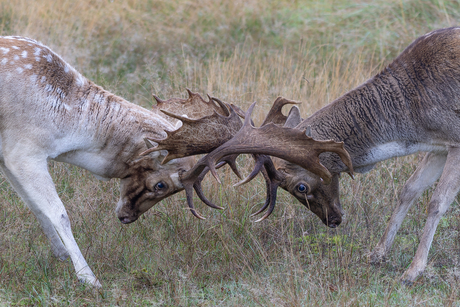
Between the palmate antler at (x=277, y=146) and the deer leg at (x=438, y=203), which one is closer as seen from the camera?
the palmate antler at (x=277, y=146)

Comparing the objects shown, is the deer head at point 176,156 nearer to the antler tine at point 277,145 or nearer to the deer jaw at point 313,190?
the antler tine at point 277,145

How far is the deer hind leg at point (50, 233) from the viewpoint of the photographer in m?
5.35

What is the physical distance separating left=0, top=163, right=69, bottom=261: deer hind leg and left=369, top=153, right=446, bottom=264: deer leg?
306 centimetres

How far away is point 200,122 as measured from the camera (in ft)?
15.3

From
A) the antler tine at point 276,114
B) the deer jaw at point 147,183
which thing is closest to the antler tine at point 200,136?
the deer jaw at point 147,183

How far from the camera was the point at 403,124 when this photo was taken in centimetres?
535

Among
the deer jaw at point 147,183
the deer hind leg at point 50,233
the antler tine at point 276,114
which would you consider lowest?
the deer hind leg at point 50,233

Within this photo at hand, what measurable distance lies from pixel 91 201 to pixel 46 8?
21.8 feet

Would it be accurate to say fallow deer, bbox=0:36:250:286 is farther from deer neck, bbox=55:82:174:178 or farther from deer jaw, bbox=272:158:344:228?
deer jaw, bbox=272:158:344:228

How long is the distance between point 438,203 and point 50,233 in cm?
367

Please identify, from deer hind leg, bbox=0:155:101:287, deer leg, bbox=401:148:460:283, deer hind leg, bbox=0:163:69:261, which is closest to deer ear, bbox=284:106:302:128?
deer leg, bbox=401:148:460:283

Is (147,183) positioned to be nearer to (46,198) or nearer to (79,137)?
(79,137)

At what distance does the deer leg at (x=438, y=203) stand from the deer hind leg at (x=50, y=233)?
3.16m

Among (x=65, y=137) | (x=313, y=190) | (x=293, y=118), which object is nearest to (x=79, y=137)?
(x=65, y=137)
